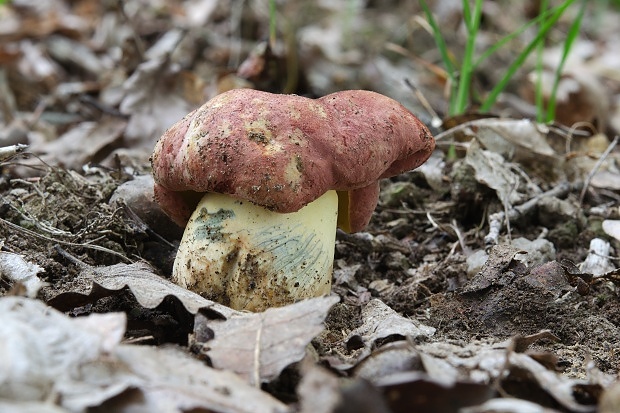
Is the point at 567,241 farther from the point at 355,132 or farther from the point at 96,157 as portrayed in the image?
the point at 96,157

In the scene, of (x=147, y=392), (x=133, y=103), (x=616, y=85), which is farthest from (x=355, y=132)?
(x=616, y=85)

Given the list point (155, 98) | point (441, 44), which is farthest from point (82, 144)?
point (441, 44)

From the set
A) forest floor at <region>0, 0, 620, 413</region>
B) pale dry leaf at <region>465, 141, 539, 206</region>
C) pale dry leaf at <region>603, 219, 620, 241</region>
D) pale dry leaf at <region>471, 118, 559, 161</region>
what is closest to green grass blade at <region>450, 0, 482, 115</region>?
forest floor at <region>0, 0, 620, 413</region>

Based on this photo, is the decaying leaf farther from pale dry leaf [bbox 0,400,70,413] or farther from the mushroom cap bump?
the mushroom cap bump

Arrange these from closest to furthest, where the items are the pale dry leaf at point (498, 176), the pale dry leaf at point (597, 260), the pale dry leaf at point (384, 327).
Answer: the pale dry leaf at point (384, 327) → the pale dry leaf at point (597, 260) → the pale dry leaf at point (498, 176)

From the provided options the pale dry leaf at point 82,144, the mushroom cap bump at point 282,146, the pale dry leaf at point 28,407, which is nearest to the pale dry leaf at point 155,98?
the pale dry leaf at point 82,144

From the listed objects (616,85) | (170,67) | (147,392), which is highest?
(147,392)

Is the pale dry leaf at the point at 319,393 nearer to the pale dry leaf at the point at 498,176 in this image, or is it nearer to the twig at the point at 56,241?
the twig at the point at 56,241

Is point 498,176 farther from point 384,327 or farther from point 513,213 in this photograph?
point 384,327
